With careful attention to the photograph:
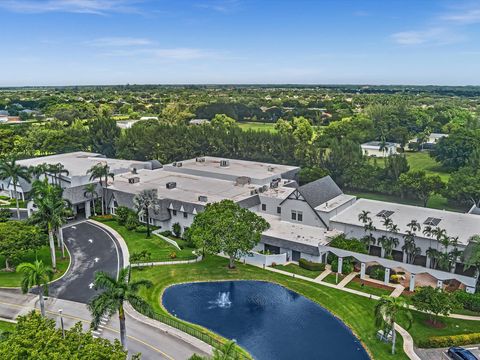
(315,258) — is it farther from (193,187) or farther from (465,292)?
(193,187)

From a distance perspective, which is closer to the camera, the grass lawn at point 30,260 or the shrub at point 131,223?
the grass lawn at point 30,260

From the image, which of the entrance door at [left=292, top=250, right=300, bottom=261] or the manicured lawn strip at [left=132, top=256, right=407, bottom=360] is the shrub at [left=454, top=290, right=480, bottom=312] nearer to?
the manicured lawn strip at [left=132, top=256, right=407, bottom=360]

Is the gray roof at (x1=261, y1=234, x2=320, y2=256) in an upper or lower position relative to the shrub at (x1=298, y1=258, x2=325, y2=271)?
upper

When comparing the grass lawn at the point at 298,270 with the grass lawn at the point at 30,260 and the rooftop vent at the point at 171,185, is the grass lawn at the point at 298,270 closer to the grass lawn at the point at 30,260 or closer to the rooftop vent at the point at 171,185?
the grass lawn at the point at 30,260

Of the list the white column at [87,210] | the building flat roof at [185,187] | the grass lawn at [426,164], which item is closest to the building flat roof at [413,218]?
the building flat roof at [185,187]

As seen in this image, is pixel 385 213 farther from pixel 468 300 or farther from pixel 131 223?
pixel 131 223

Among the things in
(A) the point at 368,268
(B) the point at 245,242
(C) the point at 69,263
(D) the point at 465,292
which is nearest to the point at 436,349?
(D) the point at 465,292

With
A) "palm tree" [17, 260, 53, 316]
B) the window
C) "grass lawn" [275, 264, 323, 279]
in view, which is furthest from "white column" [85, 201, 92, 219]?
"grass lawn" [275, 264, 323, 279]
